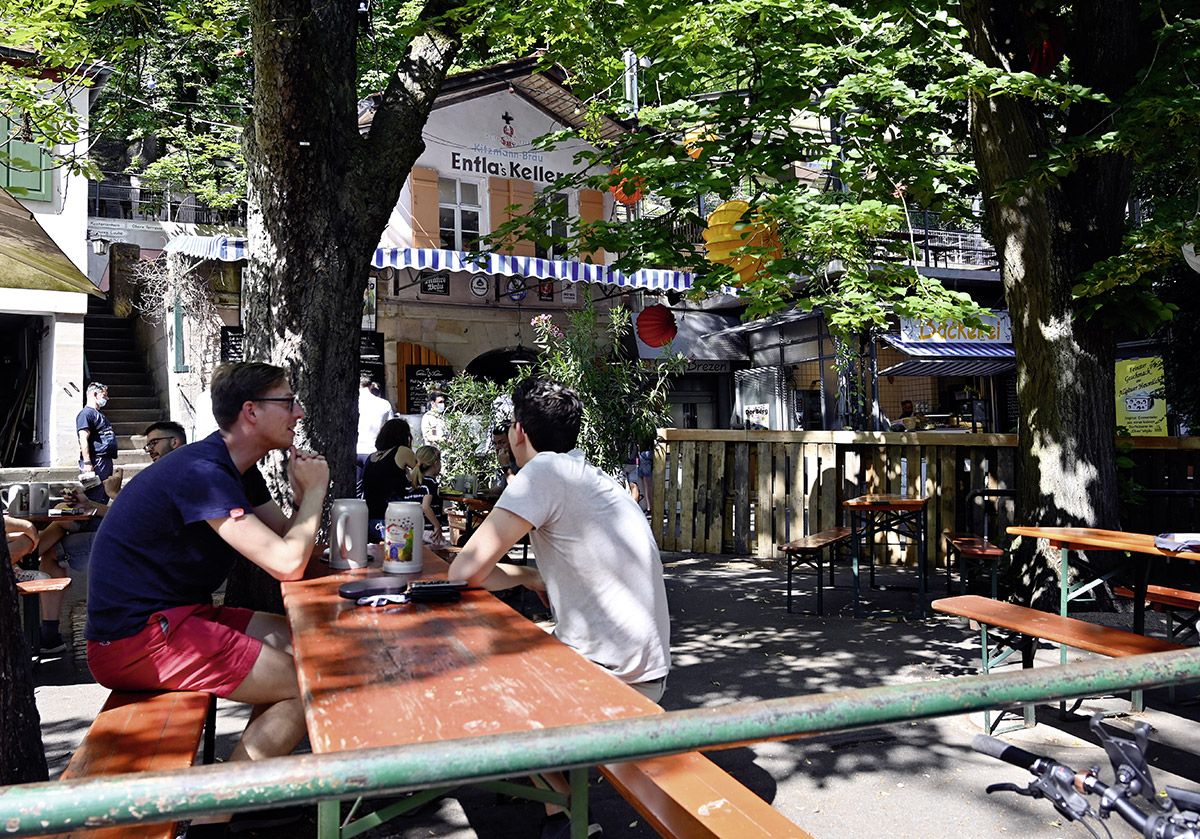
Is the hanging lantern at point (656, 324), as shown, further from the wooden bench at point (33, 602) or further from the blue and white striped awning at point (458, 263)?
the wooden bench at point (33, 602)

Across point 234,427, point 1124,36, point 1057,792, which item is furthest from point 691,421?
point 1057,792

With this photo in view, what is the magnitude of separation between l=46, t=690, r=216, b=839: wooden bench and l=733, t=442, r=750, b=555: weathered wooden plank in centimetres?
799

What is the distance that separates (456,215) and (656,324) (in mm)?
4780

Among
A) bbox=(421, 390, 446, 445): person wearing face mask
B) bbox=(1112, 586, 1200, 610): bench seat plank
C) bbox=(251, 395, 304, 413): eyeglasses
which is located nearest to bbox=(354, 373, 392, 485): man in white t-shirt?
bbox=(421, 390, 446, 445): person wearing face mask

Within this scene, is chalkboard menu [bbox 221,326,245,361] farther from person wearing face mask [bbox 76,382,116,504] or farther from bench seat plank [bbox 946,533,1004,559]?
bench seat plank [bbox 946,533,1004,559]

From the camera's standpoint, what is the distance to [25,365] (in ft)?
51.3

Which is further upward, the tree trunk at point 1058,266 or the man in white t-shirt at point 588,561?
the tree trunk at point 1058,266

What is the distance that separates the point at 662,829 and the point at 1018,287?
236 inches

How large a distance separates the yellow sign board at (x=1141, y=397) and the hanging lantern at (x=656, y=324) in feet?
27.1

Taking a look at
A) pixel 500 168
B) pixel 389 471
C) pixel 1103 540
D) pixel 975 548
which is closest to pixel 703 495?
pixel 975 548

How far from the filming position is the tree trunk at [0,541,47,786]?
236cm

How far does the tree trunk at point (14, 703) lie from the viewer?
236 cm

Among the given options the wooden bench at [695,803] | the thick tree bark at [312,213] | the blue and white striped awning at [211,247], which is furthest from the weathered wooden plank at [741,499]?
the blue and white striped awning at [211,247]

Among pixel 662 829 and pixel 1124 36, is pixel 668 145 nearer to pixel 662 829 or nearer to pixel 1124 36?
pixel 1124 36
